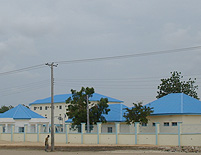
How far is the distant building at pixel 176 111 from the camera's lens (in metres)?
37.8

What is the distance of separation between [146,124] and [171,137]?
374 inches

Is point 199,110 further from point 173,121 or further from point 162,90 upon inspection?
point 162,90

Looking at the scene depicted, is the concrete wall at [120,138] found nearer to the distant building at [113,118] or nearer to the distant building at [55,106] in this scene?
the distant building at [113,118]

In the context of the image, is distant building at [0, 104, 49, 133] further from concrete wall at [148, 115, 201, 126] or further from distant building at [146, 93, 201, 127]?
concrete wall at [148, 115, 201, 126]

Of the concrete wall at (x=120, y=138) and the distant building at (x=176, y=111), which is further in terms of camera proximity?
the distant building at (x=176, y=111)

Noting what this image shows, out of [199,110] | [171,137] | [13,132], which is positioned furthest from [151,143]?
[13,132]

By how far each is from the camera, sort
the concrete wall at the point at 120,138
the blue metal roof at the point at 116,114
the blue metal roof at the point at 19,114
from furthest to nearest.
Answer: the blue metal roof at the point at 19,114
the blue metal roof at the point at 116,114
the concrete wall at the point at 120,138

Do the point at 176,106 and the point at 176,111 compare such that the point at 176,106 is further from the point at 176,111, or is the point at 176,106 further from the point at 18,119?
the point at 18,119

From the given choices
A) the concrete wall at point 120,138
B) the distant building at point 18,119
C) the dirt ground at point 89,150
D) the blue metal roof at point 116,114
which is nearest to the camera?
the dirt ground at point 89,150

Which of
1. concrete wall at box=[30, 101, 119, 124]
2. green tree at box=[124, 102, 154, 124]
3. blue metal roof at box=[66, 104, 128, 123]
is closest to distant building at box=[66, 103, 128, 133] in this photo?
blue metal roof at box=[66, 104, 128, 123]

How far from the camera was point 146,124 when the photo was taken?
40281 mm

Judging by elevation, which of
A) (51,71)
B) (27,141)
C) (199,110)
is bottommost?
(27,141)

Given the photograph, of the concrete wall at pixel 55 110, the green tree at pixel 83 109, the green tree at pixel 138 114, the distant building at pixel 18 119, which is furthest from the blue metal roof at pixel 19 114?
the concrete wall at pixel 55 110

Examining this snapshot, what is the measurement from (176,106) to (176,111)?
1297 mm
